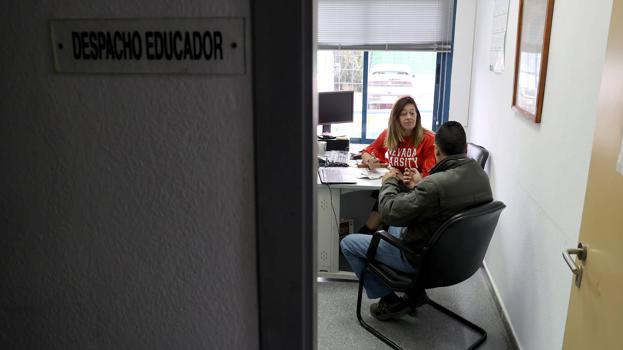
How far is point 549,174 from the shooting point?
6.53 feet

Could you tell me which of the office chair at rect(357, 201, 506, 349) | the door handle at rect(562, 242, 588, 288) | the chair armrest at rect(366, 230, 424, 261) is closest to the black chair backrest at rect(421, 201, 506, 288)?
the office chair at rect(357, 201, 506, 349)

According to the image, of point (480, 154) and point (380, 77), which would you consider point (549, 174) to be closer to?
point (480, 154)

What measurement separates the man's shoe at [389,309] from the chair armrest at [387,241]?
1.31 ft

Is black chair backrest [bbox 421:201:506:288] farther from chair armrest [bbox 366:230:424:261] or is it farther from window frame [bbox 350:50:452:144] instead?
window frame [bbox 350:50:452:144]

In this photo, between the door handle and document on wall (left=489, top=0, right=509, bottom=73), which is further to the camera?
document on wall (left=489, top=0, right=509, bottom=73)

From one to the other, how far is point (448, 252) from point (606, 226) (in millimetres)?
911

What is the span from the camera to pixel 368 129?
4.69 meters

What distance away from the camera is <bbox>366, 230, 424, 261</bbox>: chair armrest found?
2.21m

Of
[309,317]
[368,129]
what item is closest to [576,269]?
[309,317]

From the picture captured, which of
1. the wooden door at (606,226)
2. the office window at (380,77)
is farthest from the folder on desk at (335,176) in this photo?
the wooden door at (606,226)

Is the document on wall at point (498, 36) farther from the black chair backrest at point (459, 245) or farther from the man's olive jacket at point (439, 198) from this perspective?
the black chair backrest at point (459, 245)

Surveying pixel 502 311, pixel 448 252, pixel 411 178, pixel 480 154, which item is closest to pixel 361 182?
pixel 411 178

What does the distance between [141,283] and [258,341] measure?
200mm

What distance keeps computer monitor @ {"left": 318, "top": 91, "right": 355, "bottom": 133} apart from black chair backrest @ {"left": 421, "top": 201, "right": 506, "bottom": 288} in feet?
6.46
